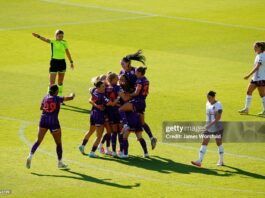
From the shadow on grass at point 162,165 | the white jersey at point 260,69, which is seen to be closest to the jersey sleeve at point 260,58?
the white jersey at point 260,69

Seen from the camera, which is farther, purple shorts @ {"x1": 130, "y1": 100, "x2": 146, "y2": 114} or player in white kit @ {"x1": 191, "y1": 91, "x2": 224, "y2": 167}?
purple shorts @ {"x1": 130, "y1": 100, "x2": 146, "y2": 114}

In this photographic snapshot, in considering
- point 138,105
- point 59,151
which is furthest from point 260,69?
point 59,151

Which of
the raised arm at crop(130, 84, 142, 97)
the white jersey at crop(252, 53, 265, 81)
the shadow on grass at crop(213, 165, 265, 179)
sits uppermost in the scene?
the white jersey at crop(252, 53, 265, 81)

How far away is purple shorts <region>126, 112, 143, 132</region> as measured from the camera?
2522 centimetres

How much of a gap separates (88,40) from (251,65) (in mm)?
9692

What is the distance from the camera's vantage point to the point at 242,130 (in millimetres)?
28531

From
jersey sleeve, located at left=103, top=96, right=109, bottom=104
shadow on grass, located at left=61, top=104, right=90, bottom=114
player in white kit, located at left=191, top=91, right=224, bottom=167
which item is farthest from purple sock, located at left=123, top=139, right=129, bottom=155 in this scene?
shadow on grass, located at left=61, top=104, right=90, bottom=114

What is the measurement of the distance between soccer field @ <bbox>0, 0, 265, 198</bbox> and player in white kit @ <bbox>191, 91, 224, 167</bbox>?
1.42 ft

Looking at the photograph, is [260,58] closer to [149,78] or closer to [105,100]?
[149,78]

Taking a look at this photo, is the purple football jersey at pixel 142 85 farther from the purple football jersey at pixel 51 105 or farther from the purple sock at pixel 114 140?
the purple football jersey at pixel 51 105

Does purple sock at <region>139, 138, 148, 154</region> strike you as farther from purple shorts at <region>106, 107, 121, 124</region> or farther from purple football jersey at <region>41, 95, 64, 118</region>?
purple football jersey at <region>41, 95, 64, 118</region>

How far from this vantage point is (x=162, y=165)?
24.7m

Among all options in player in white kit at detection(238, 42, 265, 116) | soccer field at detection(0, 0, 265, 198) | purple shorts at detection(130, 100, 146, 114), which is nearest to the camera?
soccer field at detection(0, 0, 265, 198)

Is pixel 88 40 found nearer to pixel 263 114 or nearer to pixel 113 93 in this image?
pixel 263 114
